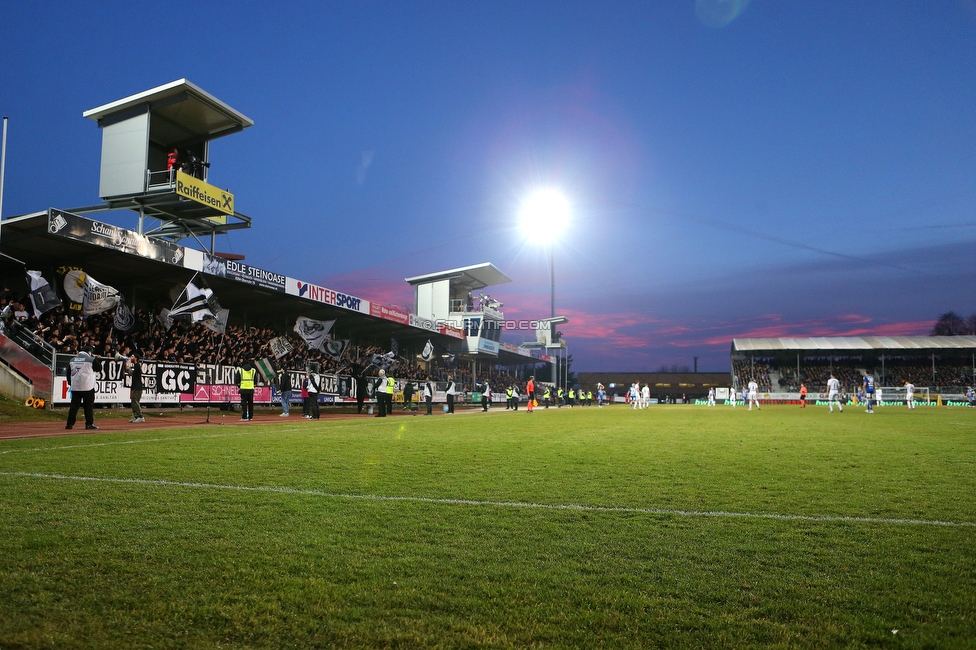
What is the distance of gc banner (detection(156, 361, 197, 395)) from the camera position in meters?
22.9

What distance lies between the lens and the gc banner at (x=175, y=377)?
75.3 ft

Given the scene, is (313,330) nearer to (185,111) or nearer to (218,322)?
(218,322)

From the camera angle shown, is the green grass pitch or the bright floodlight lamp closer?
the green grass pitch

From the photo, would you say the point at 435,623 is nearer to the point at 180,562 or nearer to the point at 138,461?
the point at 180,562

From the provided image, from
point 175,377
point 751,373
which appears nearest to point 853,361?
point 751,373

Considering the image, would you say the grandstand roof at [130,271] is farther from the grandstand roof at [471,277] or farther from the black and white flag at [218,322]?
the grandstand roof at [471,277]

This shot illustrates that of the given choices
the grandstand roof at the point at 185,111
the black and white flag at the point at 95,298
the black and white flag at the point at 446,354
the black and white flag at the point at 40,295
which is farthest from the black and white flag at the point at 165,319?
the black and white flag at the point at 446,354

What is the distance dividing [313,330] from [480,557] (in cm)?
3124

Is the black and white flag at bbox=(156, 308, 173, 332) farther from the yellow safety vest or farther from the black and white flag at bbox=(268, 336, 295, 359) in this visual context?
the yellow safety vest

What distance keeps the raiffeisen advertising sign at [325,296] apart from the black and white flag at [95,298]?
7661 millimetres

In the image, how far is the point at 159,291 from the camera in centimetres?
2856

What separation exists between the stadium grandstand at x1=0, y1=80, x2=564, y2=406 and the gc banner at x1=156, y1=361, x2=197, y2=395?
39 mm

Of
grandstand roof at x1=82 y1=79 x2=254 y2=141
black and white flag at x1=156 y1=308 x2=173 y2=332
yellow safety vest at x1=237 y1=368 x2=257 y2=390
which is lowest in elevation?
yellow safety vest at x1=237 y1=368 x2=257 y2=390

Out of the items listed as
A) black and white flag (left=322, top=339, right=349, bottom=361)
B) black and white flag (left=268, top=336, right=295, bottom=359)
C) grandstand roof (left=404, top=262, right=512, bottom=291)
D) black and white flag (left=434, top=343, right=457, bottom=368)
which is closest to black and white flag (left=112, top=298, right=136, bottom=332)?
black and white flag (left=268, top=336, right=295, bottom=359)
